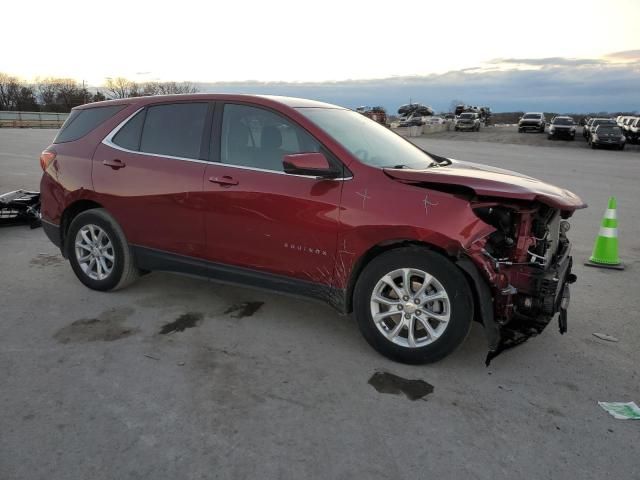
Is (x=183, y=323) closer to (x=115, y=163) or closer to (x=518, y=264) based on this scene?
(x=115, y=163)

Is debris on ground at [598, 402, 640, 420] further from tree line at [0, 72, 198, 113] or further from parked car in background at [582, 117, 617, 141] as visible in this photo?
tree line at [0, 72, 198, 113]

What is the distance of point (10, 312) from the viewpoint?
442 cm

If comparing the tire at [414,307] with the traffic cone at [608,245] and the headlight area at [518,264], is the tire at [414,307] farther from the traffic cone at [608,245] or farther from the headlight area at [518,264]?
the traffic cone at [608,245]

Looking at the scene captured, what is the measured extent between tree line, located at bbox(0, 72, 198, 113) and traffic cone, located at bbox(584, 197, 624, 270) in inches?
3005

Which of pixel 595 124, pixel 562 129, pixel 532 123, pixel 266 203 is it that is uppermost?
pixel 532 123

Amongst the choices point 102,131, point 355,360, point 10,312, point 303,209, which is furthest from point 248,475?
point 102,131

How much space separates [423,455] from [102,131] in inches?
154

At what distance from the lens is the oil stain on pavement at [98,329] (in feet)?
13.0

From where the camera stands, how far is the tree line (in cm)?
7739

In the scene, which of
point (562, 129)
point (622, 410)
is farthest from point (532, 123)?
point (622, 410)

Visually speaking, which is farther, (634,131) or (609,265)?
(634,131)

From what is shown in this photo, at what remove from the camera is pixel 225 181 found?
4.07 metres

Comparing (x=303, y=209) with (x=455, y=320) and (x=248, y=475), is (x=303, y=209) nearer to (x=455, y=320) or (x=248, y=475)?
(x=455, y=320)

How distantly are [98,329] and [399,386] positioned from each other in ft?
7.80
